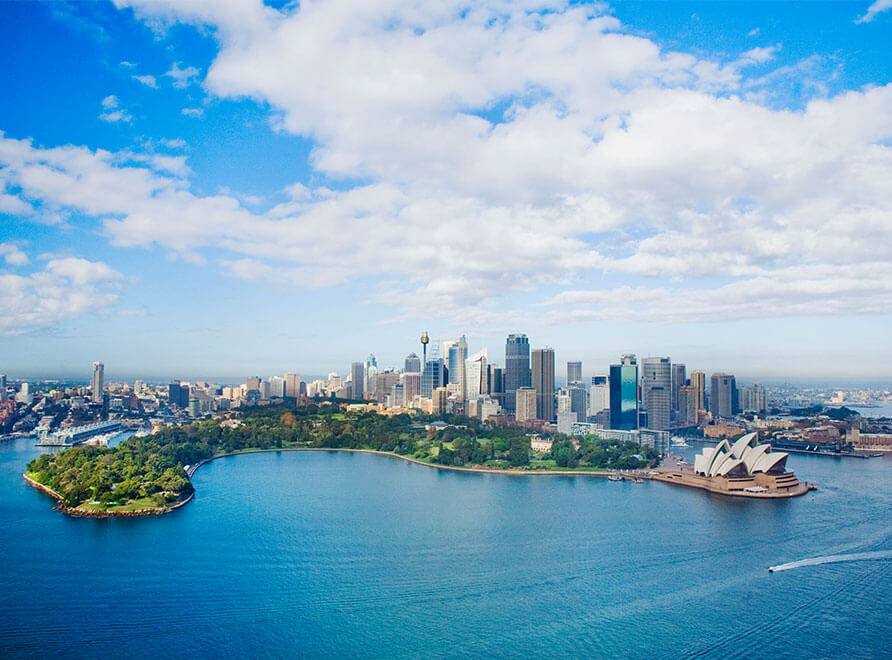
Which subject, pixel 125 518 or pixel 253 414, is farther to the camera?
pixel 253 414

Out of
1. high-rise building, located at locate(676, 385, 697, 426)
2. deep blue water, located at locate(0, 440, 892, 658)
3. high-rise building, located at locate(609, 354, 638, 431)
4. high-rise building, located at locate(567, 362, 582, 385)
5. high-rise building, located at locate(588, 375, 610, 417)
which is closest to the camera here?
deep blue water, located at locate(0, 440, 892, 658)

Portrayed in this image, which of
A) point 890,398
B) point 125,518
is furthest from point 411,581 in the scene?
point 890,398

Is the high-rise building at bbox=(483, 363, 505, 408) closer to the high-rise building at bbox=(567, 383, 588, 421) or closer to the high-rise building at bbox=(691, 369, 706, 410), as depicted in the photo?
the high-rise building at bbox=(567, 383, 588, 421)

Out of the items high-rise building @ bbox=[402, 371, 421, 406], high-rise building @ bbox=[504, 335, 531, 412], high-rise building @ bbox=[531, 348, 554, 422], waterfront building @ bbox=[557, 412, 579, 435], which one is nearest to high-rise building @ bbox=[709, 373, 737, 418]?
high-rise building @ bbox=[531, 348, 554, 422]

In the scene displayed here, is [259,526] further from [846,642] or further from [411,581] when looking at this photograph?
[846,642]

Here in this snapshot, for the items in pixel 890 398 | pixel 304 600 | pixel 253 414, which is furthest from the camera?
pixel 890 398

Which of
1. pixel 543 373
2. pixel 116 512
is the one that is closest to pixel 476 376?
pixel 543 373

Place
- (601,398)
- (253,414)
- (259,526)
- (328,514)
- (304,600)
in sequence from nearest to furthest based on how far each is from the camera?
(304,600), (259,526), (328,514), (253,414), (601,398)
